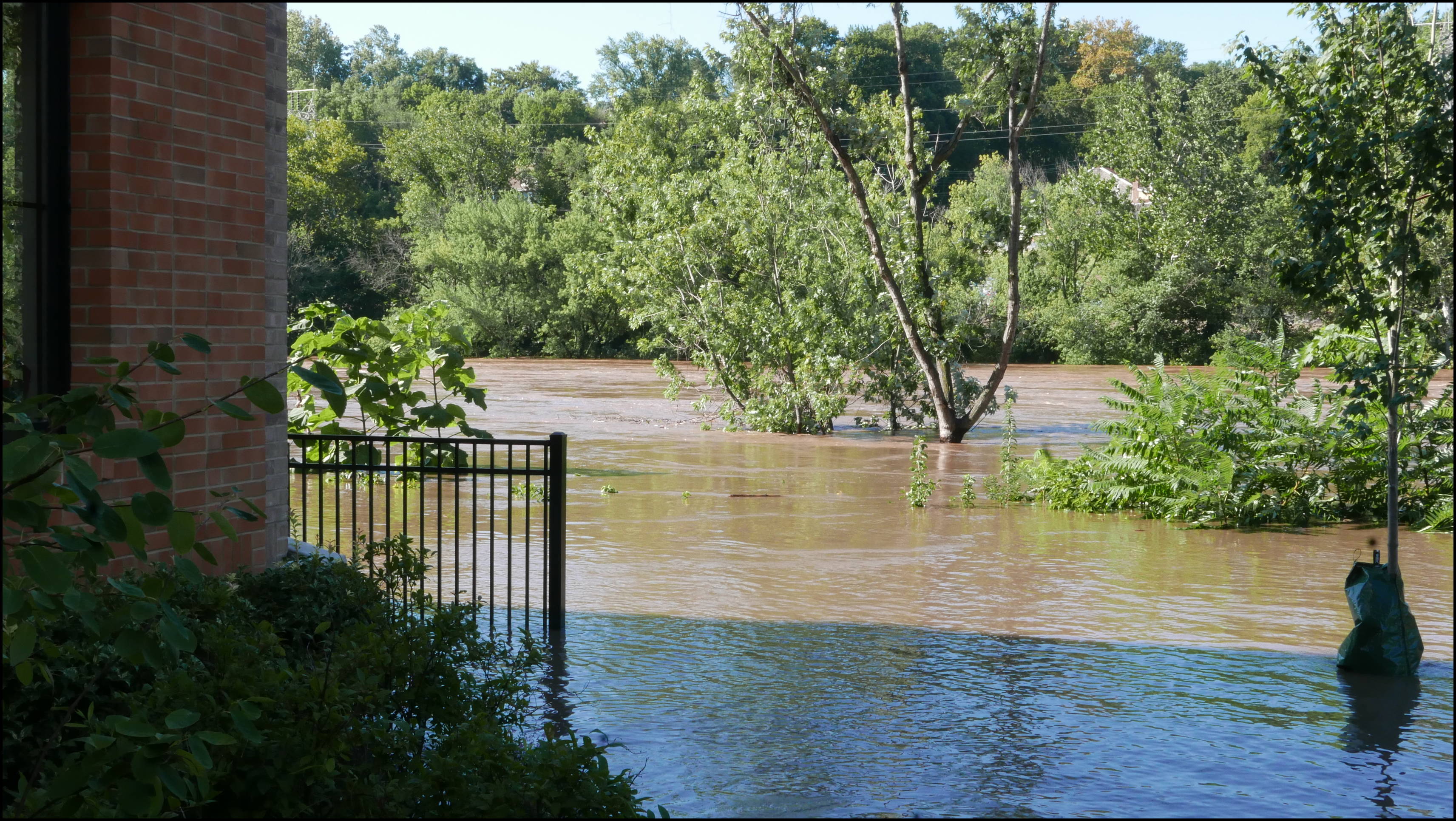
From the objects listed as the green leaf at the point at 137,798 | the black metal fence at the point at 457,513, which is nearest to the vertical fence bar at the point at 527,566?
the black metal fence at the point at 457,513

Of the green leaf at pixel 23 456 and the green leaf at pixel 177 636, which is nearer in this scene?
the green leaf at pixel 23 456

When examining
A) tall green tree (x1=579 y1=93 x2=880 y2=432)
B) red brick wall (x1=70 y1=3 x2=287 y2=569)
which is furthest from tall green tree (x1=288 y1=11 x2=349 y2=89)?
red brick wall (x1=70 y1=3 x2=287 y2=569)

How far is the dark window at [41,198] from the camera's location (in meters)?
5.86

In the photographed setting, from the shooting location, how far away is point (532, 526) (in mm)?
12688

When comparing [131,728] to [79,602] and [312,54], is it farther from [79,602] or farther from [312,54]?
[312,54]

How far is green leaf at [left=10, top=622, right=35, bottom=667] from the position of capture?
2.55 meters

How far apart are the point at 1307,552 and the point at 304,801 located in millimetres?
10007

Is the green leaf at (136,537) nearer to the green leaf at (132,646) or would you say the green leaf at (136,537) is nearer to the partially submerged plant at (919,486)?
the green leaf at (132,646)

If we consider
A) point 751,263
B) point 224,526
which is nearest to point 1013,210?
point 751,263

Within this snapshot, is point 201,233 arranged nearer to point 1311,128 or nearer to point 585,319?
point 1311,128

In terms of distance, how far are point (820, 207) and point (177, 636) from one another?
1976cm

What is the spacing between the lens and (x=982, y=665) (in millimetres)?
7578

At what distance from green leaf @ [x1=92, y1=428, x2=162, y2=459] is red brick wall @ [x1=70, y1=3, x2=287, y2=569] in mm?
3999

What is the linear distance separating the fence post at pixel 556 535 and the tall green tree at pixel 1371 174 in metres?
4.50
